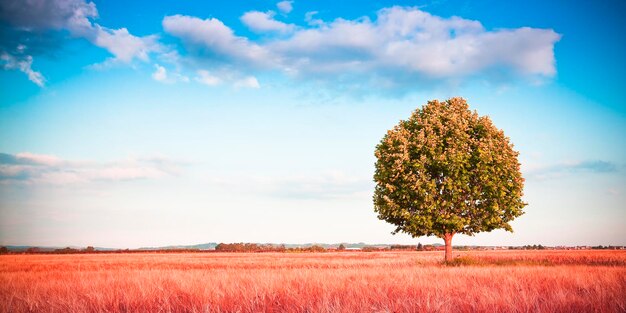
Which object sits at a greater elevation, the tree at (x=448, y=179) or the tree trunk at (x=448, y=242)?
the tree at (x=448, y=179)

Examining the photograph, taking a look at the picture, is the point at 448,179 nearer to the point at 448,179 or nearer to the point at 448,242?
the point at 448,179

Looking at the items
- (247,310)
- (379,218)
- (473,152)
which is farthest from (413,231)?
(247,310)

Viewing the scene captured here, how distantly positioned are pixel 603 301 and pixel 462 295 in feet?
7.79

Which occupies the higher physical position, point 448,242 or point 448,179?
point 448,179

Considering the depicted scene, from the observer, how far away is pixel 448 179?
28.5m

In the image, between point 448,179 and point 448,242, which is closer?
point 448,179

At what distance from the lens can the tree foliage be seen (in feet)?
94.0

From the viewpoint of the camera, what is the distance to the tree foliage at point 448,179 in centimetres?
2866

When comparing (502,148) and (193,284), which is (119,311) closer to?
(193,284)

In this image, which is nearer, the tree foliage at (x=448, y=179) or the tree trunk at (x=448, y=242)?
the tree foliage at (x=448, y=179)

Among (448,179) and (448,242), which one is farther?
(448,242)

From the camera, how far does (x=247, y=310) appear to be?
6.82 meters

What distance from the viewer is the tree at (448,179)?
94.0 feet

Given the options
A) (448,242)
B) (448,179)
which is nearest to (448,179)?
(448,179)
